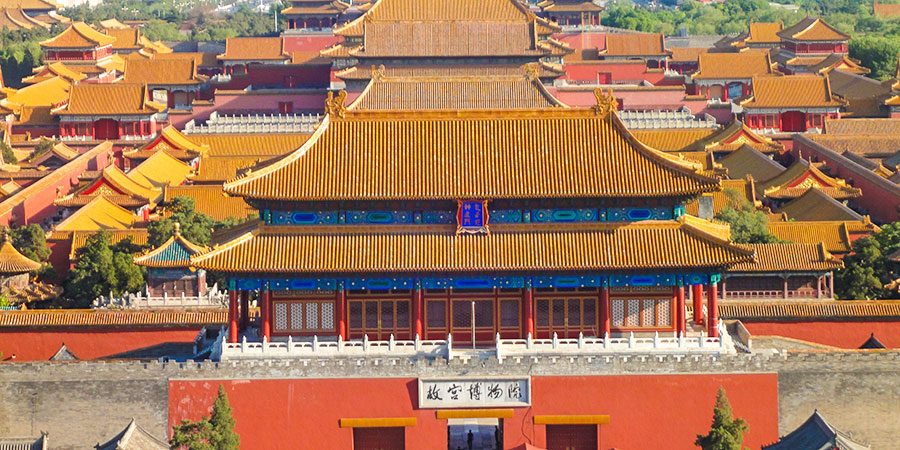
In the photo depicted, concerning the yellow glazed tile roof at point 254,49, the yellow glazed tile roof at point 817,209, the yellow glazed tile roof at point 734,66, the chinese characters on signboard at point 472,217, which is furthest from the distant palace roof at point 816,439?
the yellow glazed tile roof at point 254,49

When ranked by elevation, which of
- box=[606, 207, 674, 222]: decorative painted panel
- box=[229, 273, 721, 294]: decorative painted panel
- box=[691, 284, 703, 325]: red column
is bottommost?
box=[691, 284, 703, 325]: red column

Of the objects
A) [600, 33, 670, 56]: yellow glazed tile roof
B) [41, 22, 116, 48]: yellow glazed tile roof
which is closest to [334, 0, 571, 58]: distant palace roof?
[600, 33, 670, 56]: yellow glazed tile roof

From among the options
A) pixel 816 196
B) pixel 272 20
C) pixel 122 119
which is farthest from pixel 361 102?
pixel 272 20

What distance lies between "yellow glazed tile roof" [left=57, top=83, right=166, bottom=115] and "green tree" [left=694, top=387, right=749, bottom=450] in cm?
4931

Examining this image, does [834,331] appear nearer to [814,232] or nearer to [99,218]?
[814,232]

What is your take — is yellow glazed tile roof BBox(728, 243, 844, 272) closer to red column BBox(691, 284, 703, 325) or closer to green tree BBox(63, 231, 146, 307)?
red column BBox(691, 284, 703, 325)

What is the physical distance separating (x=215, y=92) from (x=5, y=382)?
4484cm

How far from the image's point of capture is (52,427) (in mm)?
38969

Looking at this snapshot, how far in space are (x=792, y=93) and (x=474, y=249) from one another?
1750 inches

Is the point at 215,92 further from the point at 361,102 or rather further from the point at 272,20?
the point at 272,20

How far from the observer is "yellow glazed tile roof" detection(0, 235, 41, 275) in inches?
2021

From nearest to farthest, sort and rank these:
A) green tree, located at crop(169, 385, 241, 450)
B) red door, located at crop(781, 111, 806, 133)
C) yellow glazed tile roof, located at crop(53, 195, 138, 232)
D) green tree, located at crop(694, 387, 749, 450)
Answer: green tree, located at crop(694, 387, 749, 450)
green tree, located at crop(169, 385, 241, 450)
yellow glazed tile roof, located at crop(53, 195, 138, 232)
red door, located at crop(781, 111, 806, 133)

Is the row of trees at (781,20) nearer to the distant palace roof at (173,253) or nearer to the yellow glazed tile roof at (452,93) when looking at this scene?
the yellow glazed tile roof at (452,93)

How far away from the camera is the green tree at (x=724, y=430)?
3544 centimetres
